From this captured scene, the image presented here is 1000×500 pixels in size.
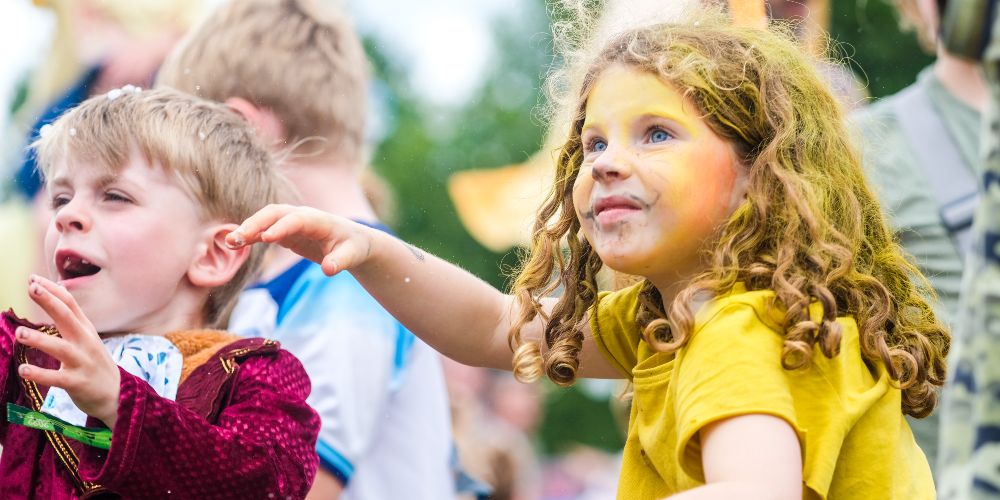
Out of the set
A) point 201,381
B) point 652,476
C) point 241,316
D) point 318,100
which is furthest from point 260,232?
point 318,100

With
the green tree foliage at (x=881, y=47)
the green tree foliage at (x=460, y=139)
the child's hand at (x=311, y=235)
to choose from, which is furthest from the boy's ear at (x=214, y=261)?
the green tree foliage at (x=460, y=139)

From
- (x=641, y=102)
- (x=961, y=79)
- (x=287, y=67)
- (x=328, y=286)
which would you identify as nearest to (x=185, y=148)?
(x=328, y=286)

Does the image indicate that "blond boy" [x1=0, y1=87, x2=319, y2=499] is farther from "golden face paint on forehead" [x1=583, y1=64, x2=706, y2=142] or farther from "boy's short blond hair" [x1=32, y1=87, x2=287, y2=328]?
"golden face paint on forehead" [x1=583, y1=64, x2=706, y2=142]

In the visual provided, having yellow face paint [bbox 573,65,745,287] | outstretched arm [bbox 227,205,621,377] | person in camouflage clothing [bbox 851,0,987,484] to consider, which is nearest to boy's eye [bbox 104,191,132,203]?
outstretched arm [bbox 227,205,621,377]

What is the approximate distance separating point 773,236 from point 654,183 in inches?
8.4

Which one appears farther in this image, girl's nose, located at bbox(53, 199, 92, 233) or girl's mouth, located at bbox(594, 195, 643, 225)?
girl's nose, located at bbox(53, 199, 92, 233)

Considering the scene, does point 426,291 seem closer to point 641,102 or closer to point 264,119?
point 641,102

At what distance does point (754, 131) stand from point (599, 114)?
0.81ft

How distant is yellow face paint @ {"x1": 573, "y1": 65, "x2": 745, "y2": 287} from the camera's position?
79.7 inches

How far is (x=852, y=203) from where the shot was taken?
2152mm

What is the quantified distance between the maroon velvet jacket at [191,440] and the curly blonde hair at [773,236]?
16.0 inches

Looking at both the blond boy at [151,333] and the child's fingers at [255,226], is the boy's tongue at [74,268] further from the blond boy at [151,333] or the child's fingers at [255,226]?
the child's fingers at [255,226]

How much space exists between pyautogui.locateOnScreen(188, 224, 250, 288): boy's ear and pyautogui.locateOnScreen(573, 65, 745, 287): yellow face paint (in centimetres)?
70

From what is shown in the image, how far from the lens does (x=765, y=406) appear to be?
1.77 metres
